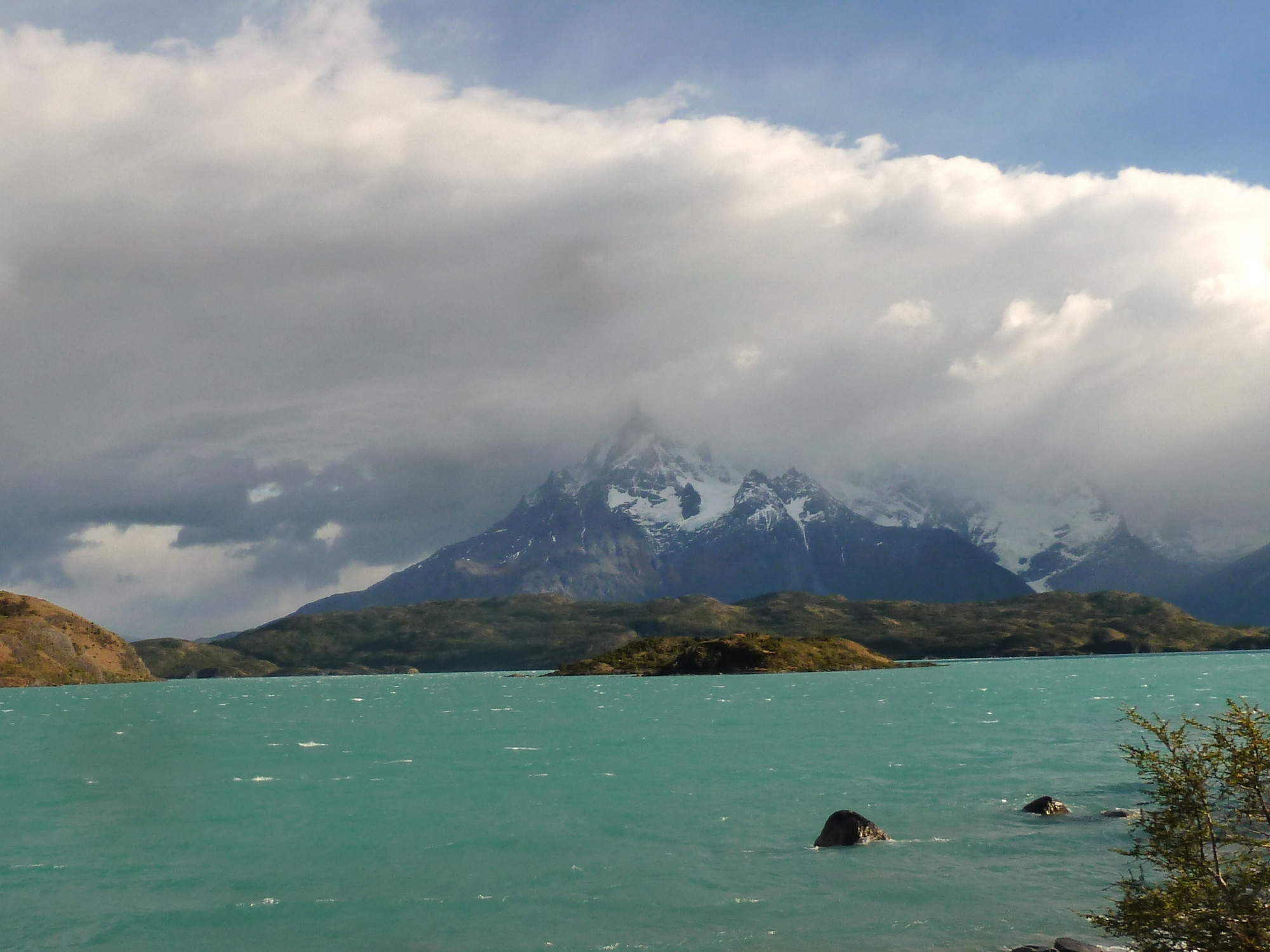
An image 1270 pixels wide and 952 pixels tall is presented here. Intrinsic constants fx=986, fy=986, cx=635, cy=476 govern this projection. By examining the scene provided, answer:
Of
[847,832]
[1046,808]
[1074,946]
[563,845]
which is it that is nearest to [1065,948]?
[1074,946]

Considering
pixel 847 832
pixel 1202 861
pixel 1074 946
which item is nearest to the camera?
pixel 1202 861

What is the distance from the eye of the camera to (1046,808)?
2250 inches

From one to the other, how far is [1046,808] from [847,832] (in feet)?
49.9

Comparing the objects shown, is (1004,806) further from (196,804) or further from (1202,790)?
(196,804)

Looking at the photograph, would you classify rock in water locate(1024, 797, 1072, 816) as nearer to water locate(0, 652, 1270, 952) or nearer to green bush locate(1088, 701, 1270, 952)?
water locate(0, 652, 1270, 952)

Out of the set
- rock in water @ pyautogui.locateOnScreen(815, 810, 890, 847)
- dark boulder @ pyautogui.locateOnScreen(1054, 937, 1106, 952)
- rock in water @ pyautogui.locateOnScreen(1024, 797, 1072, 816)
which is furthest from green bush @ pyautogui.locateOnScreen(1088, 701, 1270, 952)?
rock in water @ pyautogui.locateOnScreen(1024, 797, 1072, 816)

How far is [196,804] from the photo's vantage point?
7112cm

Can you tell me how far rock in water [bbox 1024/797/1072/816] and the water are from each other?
142cm

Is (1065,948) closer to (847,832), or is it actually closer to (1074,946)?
(1074,946)

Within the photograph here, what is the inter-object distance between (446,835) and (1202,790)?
4119 centimetres

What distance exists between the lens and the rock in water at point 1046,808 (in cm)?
5681

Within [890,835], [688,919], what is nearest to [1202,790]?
[688,919]

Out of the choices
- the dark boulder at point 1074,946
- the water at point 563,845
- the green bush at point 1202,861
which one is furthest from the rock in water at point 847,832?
the green bush at point 1202,861

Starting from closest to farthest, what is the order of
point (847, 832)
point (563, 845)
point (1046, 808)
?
point (847, 832)
point (563, 845)
point (1046, 808)
